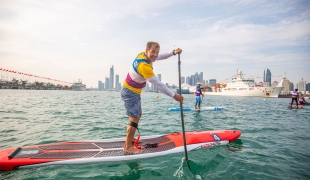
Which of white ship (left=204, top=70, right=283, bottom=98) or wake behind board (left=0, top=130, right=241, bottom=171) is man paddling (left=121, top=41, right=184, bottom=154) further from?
white ship (left=204, top=70, right=283, bottom=98)

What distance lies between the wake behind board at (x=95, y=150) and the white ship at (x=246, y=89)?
72.1m

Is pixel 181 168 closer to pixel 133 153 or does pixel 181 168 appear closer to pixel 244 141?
pixel 133 153

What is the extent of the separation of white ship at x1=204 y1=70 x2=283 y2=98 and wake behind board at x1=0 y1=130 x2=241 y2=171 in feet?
237

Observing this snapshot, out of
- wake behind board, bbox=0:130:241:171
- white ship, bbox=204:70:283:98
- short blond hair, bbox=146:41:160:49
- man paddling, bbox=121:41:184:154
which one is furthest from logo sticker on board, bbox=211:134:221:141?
white ship, bbox=204:70:283:98

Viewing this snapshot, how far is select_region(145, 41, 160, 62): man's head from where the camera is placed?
13.0 ft

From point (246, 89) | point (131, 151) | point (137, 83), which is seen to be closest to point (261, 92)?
point (246, 89)

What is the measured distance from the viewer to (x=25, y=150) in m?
4.43

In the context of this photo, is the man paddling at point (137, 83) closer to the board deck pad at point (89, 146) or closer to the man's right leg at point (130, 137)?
the man's right leg at point (130, 137)

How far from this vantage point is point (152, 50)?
3936mm

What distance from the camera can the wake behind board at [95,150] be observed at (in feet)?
13.0

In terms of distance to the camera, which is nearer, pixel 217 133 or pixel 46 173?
pixel 46 173

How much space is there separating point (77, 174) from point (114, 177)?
2.76ft

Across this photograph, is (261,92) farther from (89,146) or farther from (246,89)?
(89,146)

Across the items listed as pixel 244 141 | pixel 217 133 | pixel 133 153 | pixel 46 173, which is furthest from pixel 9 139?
pixel 244 141
